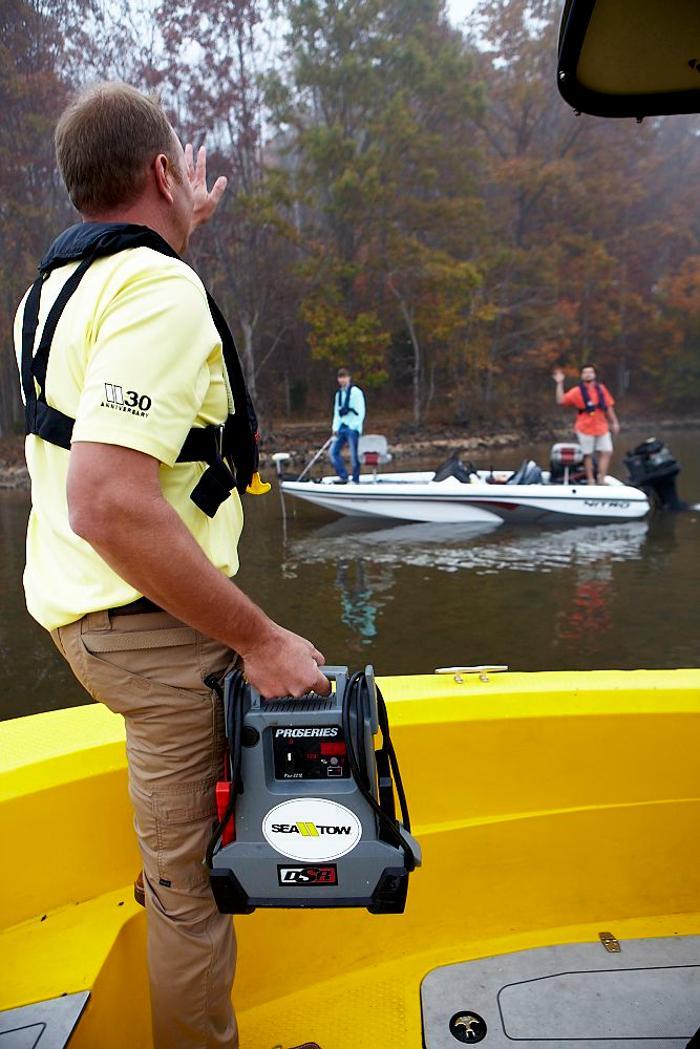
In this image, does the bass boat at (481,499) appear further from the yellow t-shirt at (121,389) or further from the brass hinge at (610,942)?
the yellow t-shirt at (121,389)

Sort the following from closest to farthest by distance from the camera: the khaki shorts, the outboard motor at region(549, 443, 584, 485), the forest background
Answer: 1. the outboard motor at region(549, 443, 584, 485)
2. the khaki shorts
3. the forest background

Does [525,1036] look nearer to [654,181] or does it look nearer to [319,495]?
[319,495]

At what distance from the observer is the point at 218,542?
1.30 metres

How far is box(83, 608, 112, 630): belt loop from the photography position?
123cm

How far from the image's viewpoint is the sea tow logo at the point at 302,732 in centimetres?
120

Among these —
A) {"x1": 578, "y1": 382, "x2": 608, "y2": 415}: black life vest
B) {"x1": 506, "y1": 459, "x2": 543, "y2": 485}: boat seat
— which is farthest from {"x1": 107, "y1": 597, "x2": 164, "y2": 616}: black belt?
{"x1": 578, "y1": 382, "x2": 608, "y2": 415}: black life vest

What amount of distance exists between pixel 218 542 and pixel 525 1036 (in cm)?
127

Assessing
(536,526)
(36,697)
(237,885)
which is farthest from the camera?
(536,526)

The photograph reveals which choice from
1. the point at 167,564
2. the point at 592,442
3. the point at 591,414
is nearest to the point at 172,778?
the point at 167,564

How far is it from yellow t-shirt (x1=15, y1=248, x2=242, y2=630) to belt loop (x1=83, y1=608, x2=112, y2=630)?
→ 2cm

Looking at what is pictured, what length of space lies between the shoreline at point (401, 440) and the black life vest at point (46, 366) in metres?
18.7

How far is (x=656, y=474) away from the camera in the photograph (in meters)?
11.1

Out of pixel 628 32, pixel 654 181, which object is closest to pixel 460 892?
pixel 628 32

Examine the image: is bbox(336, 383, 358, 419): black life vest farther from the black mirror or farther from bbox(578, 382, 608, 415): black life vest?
the black mirror
